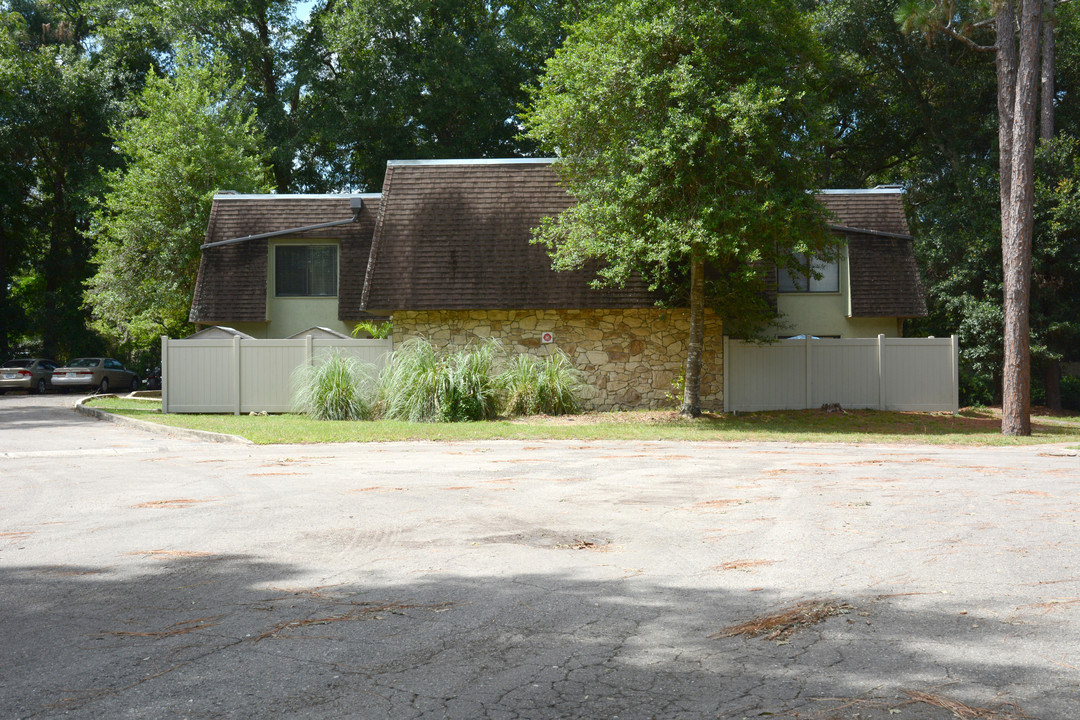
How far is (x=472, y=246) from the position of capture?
22719 millimetres

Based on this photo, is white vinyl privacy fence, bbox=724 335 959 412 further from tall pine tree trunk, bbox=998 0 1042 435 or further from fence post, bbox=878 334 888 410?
tall pine tree trunk, bbox=998 0 1042 435

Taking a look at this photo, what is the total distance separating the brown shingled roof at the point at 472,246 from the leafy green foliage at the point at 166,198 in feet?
34.3

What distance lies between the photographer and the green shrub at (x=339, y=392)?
1989 centimetres

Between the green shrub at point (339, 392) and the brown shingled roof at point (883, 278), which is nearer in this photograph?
the green shrub at point (339, 392)

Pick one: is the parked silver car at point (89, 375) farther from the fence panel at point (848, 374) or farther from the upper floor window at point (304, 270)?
the fence panel at point (848, 374)

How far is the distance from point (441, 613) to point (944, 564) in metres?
3.37

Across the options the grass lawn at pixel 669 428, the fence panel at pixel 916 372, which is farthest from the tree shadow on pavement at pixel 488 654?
the fence panel at pixel 916 372

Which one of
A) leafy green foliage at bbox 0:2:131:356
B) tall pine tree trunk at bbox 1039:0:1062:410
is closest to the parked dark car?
leafy green foliage at bbox 0:2:131:356

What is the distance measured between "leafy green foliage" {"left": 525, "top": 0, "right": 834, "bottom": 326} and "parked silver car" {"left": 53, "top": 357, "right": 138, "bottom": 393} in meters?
25.0

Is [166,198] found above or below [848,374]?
above

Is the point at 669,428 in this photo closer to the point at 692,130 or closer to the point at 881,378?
the point at 692,130

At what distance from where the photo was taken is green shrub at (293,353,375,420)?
65.3ft

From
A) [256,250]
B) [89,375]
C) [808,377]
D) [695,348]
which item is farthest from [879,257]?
[89,375]

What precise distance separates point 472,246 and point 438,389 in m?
4.86
